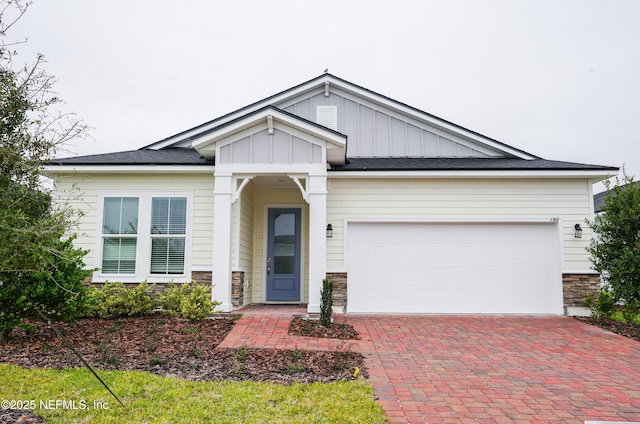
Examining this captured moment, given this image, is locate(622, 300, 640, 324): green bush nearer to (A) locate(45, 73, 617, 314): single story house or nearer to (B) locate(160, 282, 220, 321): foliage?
(A) locate(45, 73, 617, 314): single story house

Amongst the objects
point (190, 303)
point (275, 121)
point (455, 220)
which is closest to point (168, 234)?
point (190, 303)

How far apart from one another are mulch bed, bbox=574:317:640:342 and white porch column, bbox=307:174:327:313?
557 centimetres

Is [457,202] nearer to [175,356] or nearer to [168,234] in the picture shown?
[168,234]

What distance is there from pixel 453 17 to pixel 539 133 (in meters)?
16.8

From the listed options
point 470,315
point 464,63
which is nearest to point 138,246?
point 470,315

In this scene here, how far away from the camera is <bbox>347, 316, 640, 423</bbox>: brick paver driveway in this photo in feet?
13.9

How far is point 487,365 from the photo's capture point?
19.1 ft

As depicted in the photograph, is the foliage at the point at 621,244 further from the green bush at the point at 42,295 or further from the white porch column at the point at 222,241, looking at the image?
the green bush at the point at 42,295

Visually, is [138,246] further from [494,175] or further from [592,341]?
[592,341]

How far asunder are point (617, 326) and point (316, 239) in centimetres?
614

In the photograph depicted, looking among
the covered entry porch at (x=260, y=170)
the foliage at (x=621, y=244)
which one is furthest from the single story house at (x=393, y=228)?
the foliage at (x=621, y=244)

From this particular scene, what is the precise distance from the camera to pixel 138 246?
9727mm

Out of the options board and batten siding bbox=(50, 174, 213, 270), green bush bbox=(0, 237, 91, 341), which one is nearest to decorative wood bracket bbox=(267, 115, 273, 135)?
board and batten siding bbox=(50, 174, 213, 270)

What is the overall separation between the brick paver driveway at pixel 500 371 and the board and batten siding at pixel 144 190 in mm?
3834
